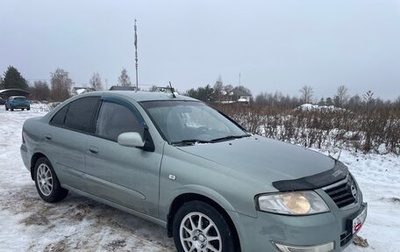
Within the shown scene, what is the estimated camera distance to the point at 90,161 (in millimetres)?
4059

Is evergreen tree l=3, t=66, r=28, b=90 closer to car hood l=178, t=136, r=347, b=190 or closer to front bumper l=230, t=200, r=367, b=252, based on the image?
car hood l=178, t=136, r=347, b=190

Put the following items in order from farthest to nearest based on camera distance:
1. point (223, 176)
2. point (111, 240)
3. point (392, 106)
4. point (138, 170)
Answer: point (392, 106) → point (111, 240) → point (138, 170) → point (223, 176)

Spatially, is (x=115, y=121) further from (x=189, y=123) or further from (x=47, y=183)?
→ (x=47, y=183)

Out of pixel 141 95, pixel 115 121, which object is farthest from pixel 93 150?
pixel 141 95

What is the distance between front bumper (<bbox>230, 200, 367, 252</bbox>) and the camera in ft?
8.47

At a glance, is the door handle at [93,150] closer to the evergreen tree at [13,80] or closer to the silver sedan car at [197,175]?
the silver sedan car at [197,175]

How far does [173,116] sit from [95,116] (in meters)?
1.06

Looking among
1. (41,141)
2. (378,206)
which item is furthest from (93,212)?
(378,206)

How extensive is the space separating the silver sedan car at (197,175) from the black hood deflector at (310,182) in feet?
0.03

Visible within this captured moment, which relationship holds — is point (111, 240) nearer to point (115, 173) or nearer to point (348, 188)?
point (115, 173)

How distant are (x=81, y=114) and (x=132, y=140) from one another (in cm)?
142

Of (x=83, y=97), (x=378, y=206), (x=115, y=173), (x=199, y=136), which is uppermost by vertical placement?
(x=83, y=97)

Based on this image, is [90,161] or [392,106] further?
[392,106]

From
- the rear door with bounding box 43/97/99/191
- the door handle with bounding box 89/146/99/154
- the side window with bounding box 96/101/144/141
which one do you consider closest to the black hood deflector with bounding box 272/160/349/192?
the side window with bounding box 96/101/144/141
